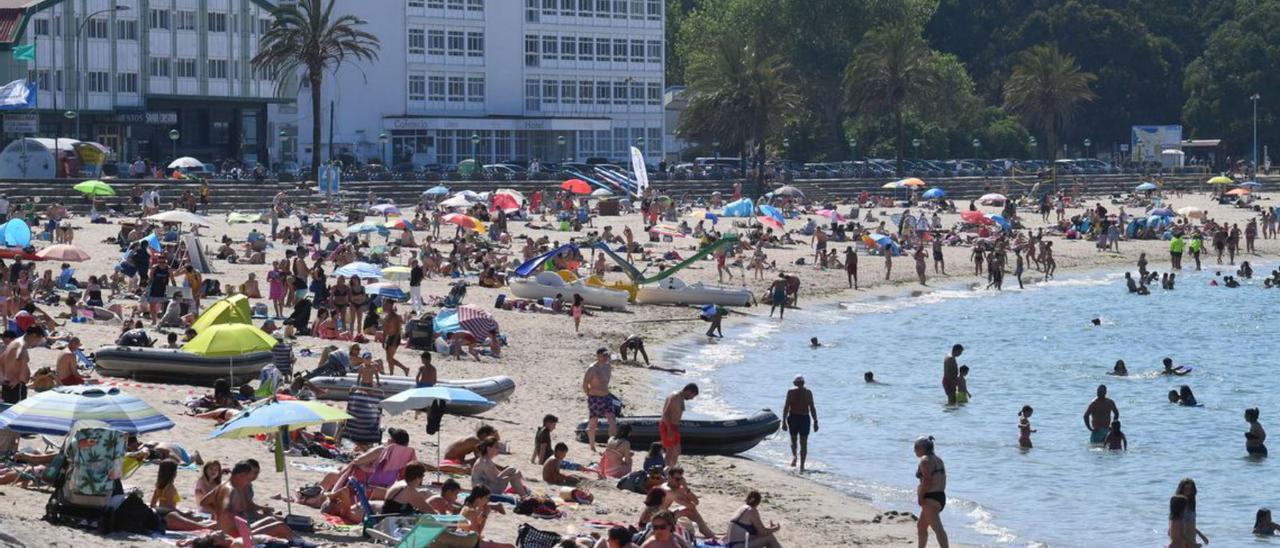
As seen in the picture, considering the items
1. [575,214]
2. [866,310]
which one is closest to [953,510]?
[866,310]

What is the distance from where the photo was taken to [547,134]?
83000mm

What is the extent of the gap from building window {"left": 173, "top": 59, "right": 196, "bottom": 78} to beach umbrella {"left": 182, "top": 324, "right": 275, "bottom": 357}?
49741 mm

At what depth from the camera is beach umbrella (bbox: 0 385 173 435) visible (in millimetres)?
15242

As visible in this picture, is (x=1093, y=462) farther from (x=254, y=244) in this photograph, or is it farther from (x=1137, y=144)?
(x=1137, y=144)

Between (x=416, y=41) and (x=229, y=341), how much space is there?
57.8 metres

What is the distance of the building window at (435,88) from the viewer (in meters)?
78.9

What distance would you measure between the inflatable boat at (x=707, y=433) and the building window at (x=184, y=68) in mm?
49735

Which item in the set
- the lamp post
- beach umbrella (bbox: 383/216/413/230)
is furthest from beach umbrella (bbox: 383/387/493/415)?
the lamp post

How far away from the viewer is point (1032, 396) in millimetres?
32312

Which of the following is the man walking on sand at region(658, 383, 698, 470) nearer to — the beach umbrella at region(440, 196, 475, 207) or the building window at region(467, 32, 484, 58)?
the beach umbrella at region(440, 196, 475, 207)

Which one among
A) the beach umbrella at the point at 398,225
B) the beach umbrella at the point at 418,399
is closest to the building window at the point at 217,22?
the beach umbrella at the point at 398,225

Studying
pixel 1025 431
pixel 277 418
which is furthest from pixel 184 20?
pixel 277 418

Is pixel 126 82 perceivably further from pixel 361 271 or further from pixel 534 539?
pixel 534 539

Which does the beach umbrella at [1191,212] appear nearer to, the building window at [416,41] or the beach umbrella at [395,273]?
the building window at [416,41]
